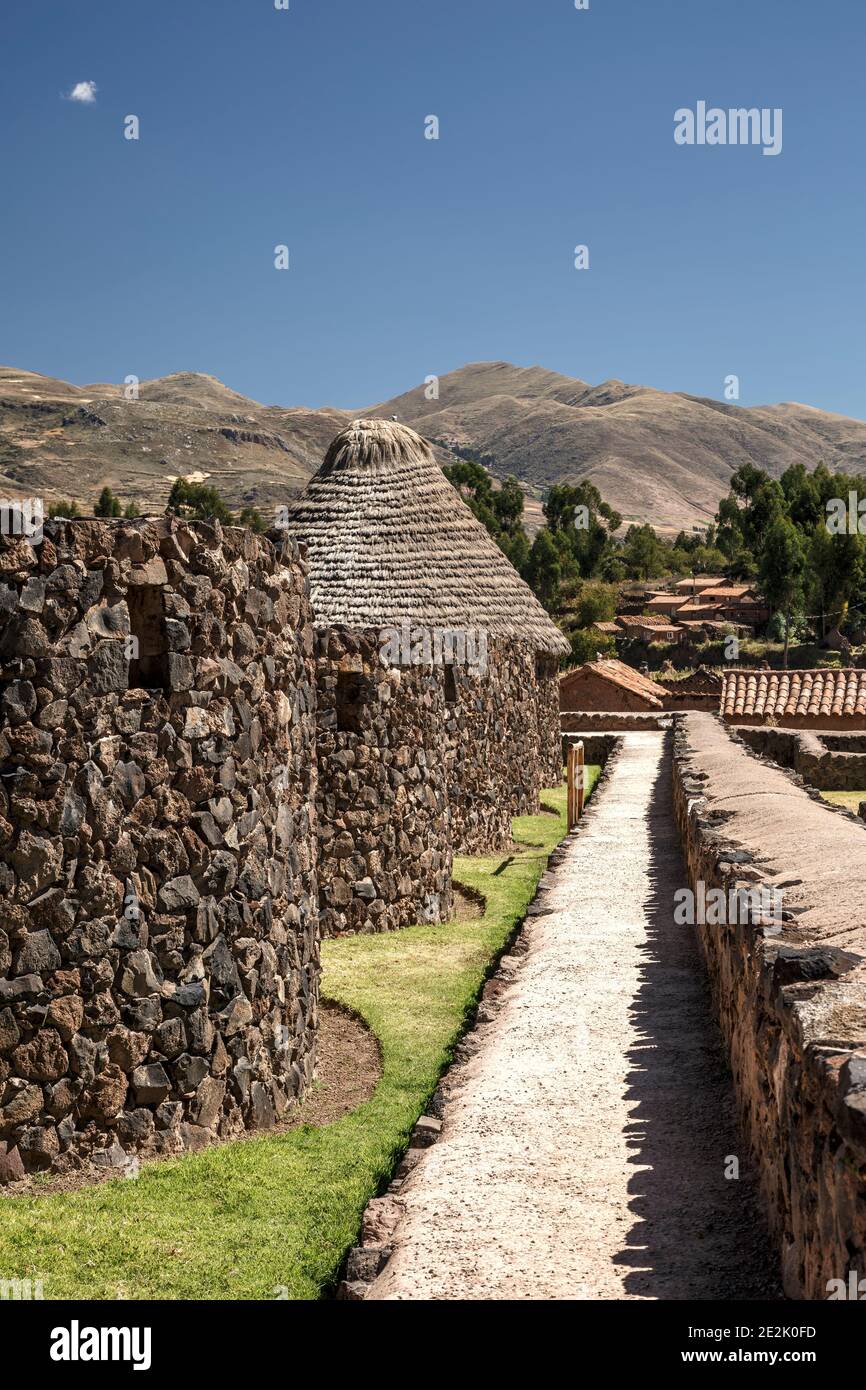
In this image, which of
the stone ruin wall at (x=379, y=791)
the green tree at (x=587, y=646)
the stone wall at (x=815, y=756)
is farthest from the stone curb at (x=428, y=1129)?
the green tree at (x=587, y=646)

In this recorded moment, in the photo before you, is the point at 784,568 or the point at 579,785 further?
the point at 784,568

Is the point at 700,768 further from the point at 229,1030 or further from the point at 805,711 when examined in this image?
the point at 805,711

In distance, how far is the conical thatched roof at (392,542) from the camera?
19.1 metres

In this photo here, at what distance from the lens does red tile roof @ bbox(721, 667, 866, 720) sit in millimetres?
27625

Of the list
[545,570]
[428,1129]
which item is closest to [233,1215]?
[428,1129]

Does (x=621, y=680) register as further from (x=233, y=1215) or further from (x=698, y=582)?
(x=698, y=582)

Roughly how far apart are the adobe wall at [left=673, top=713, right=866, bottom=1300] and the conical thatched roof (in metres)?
10.3

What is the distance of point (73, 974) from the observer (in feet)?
19.7

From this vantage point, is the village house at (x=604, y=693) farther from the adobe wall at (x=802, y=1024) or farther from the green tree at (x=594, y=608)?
the green tree at (x=594, y=608)

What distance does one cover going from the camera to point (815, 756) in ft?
76.1

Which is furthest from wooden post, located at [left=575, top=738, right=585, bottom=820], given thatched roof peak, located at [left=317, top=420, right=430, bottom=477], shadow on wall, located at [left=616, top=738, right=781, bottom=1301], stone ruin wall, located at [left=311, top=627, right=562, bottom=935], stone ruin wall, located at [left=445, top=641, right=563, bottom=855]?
shadow on wall, located at [left=616, top=738, right=781, bottom=1301]

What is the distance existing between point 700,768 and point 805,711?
42.2 ft

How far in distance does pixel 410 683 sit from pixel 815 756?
44.9ft
